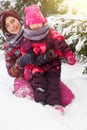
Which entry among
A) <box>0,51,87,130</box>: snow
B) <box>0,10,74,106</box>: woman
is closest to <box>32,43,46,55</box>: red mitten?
<box>0,10,74,106</box>: woman

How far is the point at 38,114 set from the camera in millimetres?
3248

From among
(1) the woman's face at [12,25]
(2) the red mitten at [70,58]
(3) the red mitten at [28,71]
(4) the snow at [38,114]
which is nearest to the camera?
(4) the snow at [38,114]

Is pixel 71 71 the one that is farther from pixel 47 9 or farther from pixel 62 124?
pixel 47 9

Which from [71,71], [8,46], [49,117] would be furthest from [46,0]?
[49,117]

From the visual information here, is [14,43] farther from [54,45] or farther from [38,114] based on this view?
[38,114]

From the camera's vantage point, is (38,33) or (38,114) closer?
(38,114)

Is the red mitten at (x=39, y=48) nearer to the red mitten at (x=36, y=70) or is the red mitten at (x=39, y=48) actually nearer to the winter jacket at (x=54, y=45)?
the winter jacket at (x=54, y=45)

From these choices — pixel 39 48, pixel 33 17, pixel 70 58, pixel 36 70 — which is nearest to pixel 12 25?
pixel 33 17

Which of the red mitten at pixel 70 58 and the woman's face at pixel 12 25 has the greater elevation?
the woman's face at pixel 12 25

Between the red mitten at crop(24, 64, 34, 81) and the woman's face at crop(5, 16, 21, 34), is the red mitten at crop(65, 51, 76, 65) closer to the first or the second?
the red mitten at crop(24, 64, 34, 81)

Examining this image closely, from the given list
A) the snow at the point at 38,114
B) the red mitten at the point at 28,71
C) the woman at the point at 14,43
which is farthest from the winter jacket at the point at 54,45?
the snow at the point at 38,114

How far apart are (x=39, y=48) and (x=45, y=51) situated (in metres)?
0.07

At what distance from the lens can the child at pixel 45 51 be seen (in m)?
3.74

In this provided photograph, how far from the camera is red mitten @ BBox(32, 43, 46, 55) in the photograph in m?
3.79
